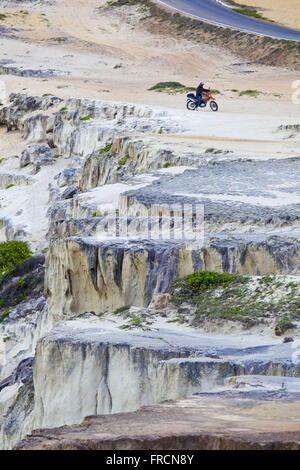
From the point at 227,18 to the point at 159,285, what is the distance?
167ft

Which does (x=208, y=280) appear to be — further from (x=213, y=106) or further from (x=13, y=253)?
(x=213, y=106)

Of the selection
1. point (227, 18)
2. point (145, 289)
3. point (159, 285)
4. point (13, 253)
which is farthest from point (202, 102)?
point (227, 18)

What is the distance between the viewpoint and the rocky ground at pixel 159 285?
25.7 ft

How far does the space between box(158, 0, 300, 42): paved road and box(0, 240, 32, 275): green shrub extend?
33.3 m

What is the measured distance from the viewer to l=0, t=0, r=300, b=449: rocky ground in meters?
7.84

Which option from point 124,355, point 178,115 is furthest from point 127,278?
point 178,115

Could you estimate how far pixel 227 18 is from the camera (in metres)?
61.0

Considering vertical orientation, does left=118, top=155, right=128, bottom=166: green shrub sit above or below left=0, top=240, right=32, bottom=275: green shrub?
above

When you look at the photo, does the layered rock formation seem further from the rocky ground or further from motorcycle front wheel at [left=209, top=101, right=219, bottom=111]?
motorcycle front wheel at [left=209, top=101, right=219, bottom=111]

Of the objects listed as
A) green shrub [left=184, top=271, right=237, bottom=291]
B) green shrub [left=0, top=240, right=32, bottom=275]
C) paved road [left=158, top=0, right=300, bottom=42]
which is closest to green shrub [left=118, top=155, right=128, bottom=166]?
green shrub [left=0, top=240, right=32, bottom=275]

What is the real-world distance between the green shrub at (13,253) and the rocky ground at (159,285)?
1.61 ft

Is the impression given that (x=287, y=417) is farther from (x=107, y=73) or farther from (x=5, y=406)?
(x=107, y=73)

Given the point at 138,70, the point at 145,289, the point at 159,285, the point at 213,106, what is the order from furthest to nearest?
the point at 138,70 → the point at 213,106 → the point at 145,289 → the point at 159,285

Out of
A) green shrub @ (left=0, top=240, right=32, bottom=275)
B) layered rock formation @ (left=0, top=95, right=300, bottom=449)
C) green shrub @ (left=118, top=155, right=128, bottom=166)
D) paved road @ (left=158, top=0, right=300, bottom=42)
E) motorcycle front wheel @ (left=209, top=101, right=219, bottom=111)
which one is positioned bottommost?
green shrub @ (left=0, top=240, right=32, bottom=275)
